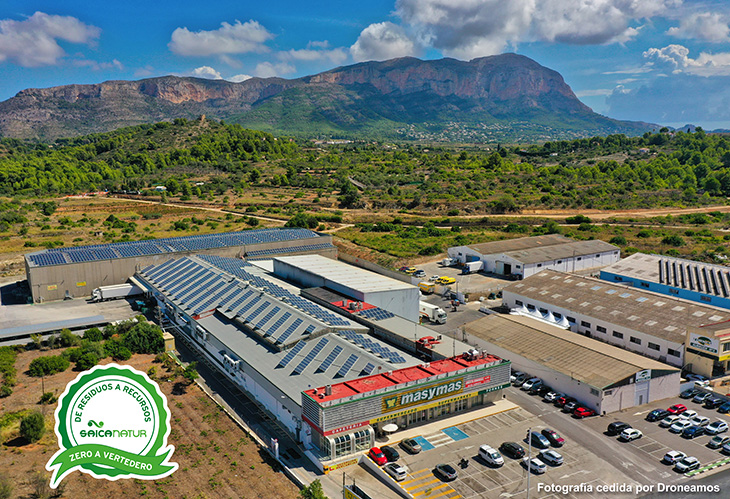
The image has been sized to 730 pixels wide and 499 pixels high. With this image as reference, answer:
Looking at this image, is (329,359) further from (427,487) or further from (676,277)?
(676,277)

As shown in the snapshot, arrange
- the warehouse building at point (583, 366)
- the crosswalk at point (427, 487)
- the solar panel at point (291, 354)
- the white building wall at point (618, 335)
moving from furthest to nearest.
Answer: the white building wall at point (618, 335)
the warehouse building at point (583, 366)
the solar panel at point (291, 354)
the crosswalk at point (427, 487)

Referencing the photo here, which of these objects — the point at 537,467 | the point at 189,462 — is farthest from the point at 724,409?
the point at 189,462

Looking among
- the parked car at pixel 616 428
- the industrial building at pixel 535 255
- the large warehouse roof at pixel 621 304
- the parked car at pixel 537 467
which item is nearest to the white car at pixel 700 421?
the parked car at pixel 616 428

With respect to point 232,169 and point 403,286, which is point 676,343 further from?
point 232,169

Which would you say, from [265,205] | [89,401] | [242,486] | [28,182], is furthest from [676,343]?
[28,182]

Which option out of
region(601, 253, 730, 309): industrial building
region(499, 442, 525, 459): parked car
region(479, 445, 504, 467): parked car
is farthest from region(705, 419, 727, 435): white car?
region(601, 253, 730, 309): industrial building

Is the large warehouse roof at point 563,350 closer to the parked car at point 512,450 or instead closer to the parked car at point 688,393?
the parked car at point 688,393

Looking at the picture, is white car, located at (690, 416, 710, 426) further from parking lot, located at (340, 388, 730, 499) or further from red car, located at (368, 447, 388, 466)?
red car, located at (368, 447, 388, 466)
